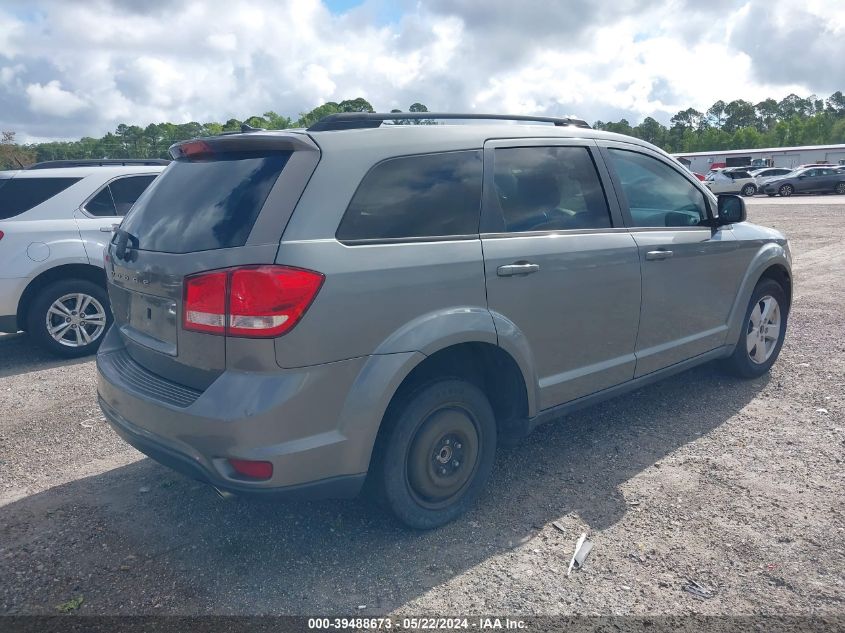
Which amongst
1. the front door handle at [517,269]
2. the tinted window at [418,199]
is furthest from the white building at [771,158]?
the tinted window at [418,199]

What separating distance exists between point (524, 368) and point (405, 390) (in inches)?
A: 27.3

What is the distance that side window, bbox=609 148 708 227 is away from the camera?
4.15m

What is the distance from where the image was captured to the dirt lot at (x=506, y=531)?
2783 millimetres

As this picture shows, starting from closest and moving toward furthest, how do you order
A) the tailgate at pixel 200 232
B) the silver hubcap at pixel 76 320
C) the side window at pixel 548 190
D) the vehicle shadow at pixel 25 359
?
1. the tailgate at pixel 200 232
2. the side window at pixel 548 190
3. the vehicle shadow at pixel 25 359
4. the silver hubcap at pixel 76 320

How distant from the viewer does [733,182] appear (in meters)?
37.7

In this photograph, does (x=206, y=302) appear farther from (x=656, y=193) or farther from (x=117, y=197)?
(x=117, y=197)

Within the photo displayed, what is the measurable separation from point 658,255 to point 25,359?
5.95 m

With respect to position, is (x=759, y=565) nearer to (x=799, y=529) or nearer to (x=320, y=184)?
(x=799, y=529)

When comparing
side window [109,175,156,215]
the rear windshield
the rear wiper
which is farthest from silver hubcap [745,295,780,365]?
side window [109,175,156,215]

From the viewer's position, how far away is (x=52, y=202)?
6.37m

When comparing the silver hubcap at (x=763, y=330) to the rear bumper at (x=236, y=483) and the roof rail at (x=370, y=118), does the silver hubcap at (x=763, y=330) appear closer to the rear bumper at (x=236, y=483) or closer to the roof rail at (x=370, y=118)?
the roof rail at (x=370, y=118)

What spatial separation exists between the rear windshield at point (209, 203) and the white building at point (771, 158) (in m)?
57.4

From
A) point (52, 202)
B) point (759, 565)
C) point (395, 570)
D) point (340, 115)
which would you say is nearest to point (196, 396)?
point (395, 570)

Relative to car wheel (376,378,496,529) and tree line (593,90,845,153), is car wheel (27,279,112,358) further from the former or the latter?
tree line (593,90,845,153)
